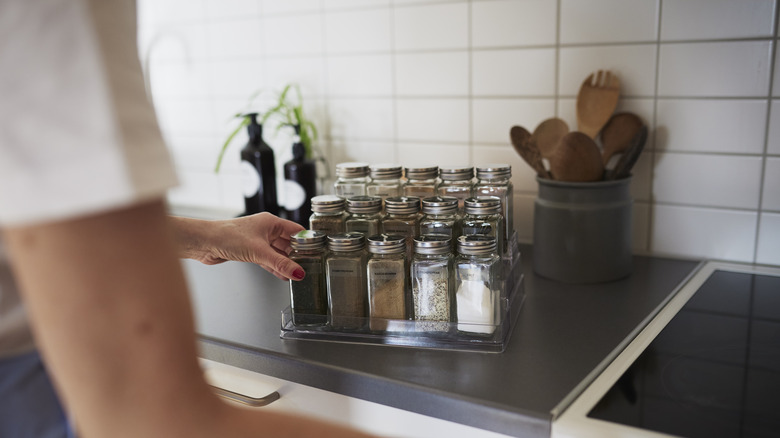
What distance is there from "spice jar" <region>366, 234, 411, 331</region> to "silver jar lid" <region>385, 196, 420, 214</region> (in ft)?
0.23

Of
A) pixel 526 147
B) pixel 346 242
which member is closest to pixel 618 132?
pixel 526 147

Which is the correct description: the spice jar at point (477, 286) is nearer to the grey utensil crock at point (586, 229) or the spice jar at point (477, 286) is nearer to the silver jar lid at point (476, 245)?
the silver jar lid at point (476, 245)

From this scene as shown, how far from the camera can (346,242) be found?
931 mm

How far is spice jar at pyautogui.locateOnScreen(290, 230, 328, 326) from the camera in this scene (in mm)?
957

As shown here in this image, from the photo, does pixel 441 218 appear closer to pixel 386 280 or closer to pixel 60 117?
pixel 386 280

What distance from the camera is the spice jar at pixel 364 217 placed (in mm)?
1028

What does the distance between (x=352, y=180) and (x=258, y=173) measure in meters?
0.39

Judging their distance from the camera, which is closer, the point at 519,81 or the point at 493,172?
the point at 493,172

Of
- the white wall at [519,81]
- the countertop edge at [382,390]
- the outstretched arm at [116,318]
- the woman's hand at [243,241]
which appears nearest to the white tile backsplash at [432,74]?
the white wall at [519,81]

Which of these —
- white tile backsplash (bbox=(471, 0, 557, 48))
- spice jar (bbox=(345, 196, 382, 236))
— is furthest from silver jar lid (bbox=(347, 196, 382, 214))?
white tile backsplash (bbox=(471, 0, 557, 48))

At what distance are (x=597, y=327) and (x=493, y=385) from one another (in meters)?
0.25

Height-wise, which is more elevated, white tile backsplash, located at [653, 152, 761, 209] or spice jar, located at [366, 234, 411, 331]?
white tile backsplash, located at [653, 152, 761, 209]

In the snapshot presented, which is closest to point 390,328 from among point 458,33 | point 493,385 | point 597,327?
point 493,385

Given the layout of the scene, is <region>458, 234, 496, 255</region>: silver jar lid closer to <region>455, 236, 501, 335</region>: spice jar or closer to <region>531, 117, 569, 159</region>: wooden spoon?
<region>455, 236, 501, 335</region>: spice jar
